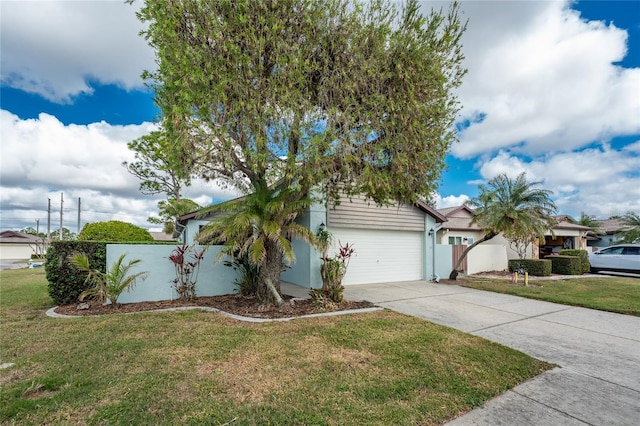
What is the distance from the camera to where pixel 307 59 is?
684cm

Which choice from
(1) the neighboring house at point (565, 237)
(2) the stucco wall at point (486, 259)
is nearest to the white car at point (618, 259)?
(1) the neighboring house at point (565, 237)

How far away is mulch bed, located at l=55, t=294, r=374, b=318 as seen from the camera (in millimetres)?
7102

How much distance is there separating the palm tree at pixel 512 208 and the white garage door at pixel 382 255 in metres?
2.06

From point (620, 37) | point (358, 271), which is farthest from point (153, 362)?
point (620, 37)

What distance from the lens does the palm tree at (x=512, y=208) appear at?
44.0 ft

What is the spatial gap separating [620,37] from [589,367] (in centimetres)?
1070

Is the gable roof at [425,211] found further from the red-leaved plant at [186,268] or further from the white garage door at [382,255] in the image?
the red-leaved plant at [186,268]

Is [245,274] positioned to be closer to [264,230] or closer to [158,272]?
[158,272]

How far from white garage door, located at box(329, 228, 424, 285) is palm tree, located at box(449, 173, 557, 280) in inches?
81.3

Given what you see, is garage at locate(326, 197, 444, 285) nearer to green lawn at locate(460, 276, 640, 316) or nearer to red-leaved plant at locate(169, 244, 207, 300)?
green lawn at locate(460, 276, 640, 316)

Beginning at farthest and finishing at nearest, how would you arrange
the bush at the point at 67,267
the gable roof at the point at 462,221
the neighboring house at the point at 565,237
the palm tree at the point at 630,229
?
the palm tree at the point at 630,229
the neighboring house at the point at 565,237
the gable roof at the point at 462,221
the bush at the point at 67,267

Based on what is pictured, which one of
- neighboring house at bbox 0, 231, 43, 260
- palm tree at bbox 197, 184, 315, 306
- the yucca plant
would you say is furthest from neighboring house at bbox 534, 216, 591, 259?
neighboring house at bbox 0, 231, 43, 260

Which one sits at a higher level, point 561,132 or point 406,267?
point 561,132

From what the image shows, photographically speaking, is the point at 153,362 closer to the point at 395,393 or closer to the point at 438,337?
the point at 395,393
